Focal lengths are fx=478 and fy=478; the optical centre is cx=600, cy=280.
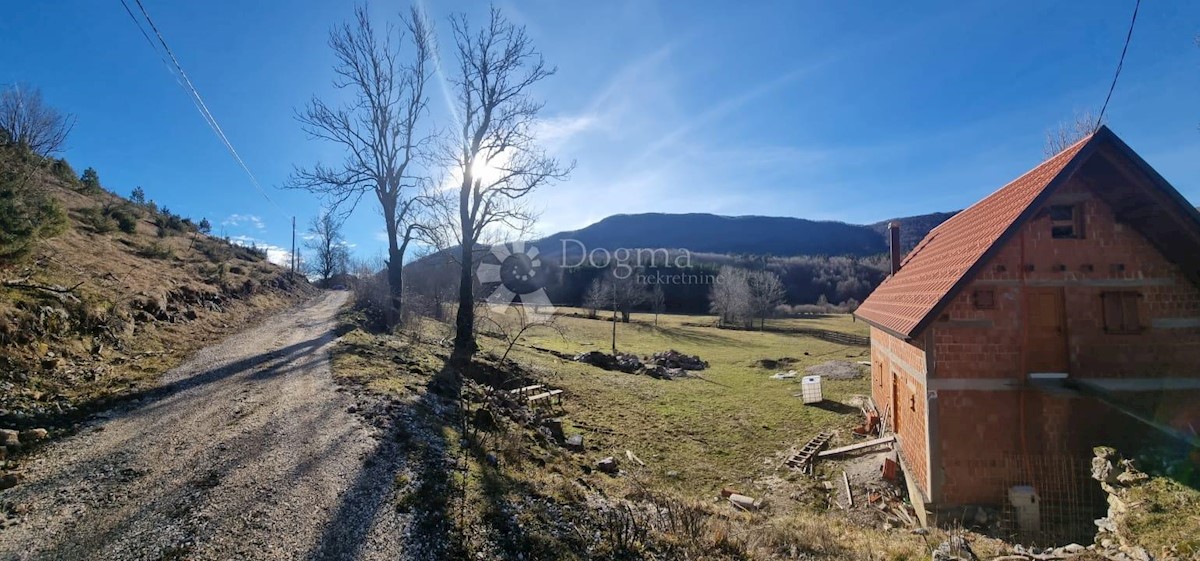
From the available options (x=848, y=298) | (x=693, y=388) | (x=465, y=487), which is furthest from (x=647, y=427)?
(x=848, y=298)

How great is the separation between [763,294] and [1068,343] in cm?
6113

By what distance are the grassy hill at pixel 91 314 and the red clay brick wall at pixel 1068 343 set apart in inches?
625

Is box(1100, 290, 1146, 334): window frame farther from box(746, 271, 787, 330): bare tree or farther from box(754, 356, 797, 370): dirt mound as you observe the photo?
box(746, 271, 787, 330): bare tree

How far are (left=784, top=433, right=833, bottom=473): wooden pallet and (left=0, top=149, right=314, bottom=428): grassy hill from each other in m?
15.6

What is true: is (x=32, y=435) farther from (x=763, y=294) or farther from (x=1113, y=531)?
(x=763, y=294)

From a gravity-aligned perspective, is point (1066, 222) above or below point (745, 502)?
above

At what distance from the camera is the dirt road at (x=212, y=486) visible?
506cm

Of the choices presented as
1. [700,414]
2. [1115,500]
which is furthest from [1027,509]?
[700,414]

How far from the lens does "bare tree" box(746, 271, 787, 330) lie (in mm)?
66062

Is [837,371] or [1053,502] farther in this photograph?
[837,371]

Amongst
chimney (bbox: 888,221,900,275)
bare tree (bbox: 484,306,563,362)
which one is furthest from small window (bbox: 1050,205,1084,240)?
bare tree (bbox: 484,306,563,362)

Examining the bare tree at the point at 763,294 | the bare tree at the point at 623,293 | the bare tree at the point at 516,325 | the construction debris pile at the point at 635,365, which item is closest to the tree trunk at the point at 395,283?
the bare tree at the point at 516,325

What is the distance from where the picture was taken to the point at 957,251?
447 inches

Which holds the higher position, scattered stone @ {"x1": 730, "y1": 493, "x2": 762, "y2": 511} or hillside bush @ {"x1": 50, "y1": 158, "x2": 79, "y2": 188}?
hillside bush @ {"x1": 50, "y1": 158, "x2": 79, "y2": 188}
